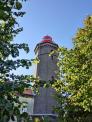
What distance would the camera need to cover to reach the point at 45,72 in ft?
172

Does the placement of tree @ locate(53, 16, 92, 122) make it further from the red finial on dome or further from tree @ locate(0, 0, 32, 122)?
the red finial on dome

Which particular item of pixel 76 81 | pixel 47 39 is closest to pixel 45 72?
pixel 47 39

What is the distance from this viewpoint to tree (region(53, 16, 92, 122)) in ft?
75.6

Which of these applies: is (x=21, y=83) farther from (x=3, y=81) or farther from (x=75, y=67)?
(x=75, y=67)

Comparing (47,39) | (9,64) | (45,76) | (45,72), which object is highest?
(47,39)

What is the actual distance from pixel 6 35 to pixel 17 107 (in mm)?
3470

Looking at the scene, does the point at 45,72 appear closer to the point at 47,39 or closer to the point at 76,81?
the point at 47,39

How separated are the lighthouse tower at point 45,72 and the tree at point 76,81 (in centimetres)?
2123

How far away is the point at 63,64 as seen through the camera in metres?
26.5

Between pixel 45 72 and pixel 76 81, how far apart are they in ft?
93.5

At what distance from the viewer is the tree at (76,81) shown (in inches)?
907

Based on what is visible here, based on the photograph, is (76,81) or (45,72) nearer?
(76,81)

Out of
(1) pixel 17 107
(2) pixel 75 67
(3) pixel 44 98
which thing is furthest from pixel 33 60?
(3) pixel 44 98

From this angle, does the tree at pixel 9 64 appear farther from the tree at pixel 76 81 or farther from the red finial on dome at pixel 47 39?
the red finial on dome at pixel 47 39
